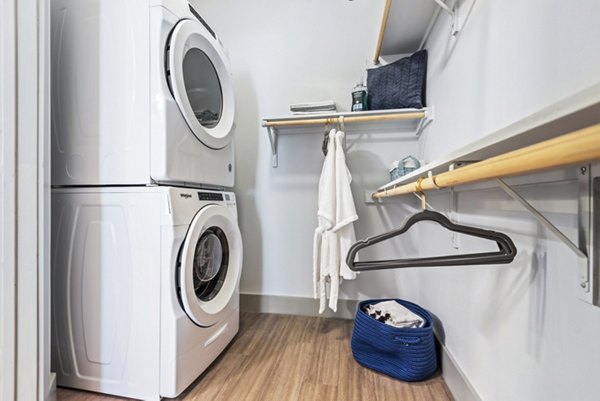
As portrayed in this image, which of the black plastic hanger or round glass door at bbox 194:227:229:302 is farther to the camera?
round glass door at bbox 194:227:229:302

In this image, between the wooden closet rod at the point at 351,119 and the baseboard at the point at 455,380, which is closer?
the baseboard at the point at 455,380

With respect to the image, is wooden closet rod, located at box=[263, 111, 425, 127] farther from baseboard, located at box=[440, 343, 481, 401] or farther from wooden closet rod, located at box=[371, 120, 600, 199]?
baseboard, located at box=[440, 343, 481, 401]

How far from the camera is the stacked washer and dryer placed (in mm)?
978

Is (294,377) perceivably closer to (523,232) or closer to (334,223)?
(334,223)

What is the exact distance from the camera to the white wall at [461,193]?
0.53m

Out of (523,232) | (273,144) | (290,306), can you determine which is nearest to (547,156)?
(523,232)

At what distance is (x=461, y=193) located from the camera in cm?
100

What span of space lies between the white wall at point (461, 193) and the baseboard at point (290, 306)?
5 centimetres

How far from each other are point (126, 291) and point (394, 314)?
1.22 meters

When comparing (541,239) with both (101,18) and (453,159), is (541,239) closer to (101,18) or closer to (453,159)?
(453,159)

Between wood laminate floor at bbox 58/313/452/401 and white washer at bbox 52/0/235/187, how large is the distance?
34.8 inches

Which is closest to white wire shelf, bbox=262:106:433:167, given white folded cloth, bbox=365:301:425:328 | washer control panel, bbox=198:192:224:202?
washer control panel, bbox=198:192:224:202
